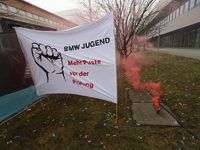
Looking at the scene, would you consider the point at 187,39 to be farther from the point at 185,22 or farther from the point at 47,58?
the point at 47,58

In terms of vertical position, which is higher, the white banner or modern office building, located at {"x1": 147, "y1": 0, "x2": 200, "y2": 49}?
modern office building, located at {"x1": 147, "y1": 0, "x2": 200, "y2": 49}

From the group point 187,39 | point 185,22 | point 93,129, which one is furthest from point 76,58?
point 187,39

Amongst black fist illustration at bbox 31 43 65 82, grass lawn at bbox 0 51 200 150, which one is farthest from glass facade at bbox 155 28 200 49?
black fist illustration at bbox 31 43 65 82

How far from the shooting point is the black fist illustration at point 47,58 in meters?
3.08

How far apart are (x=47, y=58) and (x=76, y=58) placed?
106 centimetres

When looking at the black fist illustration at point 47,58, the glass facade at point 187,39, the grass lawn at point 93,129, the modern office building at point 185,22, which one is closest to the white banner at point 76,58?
the black fist illustration at point 47,58

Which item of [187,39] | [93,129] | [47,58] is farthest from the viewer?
[187,39]

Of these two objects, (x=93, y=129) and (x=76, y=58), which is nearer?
(x=93, y=129)

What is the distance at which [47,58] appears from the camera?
125 inches

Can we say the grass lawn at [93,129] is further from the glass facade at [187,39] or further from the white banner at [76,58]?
the glass facade at [187,39]

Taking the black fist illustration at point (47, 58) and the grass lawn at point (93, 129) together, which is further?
the black fist illustration at point (47, 58)

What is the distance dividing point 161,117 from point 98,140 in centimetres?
203

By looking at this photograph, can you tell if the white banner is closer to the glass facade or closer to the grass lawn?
the grass lawn

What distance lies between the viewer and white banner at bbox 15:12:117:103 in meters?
2.46
